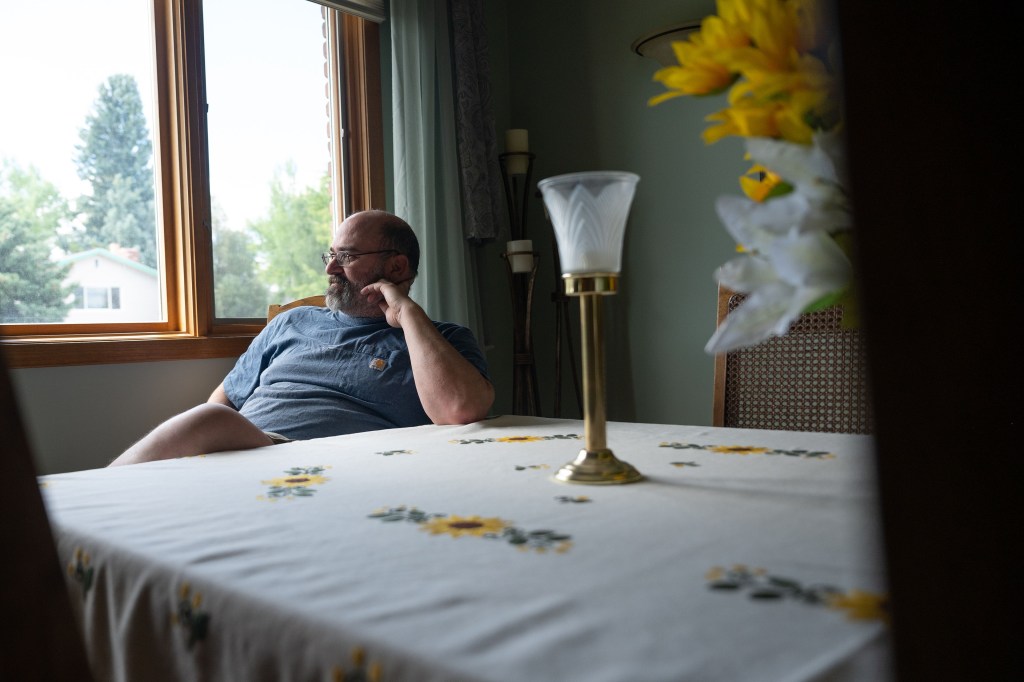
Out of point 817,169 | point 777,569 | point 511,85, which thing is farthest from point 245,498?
point 511,85

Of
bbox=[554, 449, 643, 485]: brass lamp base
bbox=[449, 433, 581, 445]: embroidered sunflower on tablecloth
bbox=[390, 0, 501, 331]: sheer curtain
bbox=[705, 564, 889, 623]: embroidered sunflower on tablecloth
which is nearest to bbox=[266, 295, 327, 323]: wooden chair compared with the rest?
bbox=[390, 0, 501, 331]: sheer curtain

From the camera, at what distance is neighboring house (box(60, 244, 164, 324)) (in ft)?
7.38

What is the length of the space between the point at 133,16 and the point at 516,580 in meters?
2.44

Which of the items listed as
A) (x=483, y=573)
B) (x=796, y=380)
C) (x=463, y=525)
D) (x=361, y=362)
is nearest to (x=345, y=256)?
(x=361, y=362)

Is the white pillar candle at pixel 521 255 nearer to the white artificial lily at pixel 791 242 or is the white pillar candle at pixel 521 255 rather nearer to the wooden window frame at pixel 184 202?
the wooden window frame at pixel 184 202

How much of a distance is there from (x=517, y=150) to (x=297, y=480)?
2.41 metres

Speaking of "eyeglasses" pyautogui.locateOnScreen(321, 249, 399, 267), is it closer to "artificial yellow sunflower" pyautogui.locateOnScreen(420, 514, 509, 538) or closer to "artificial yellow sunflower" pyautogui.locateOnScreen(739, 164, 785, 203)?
"artificial yellow sunflower" pyautogui.locateOnScreen(420, 514, 509, 538)

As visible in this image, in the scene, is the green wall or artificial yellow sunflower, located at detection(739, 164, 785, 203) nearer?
artificial yellow sunflower, located at detection(739, 164, 785, 203)

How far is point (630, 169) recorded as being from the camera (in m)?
3.12

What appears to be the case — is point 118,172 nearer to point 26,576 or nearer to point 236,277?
point 236,277

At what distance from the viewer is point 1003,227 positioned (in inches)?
10.7

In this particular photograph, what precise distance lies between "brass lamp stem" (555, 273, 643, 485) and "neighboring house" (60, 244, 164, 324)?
1891 millimetres

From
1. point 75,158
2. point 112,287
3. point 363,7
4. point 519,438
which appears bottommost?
point 519,438

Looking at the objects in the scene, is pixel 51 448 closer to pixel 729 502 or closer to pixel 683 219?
pixel 729 502
